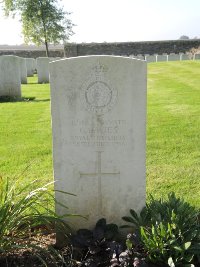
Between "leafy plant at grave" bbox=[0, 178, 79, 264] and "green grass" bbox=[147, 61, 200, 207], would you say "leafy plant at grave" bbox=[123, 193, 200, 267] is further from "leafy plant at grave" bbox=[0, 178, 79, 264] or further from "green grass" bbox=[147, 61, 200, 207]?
"green grass" bbox=[147, 61, 200, 207]

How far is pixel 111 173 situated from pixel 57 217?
0.57m

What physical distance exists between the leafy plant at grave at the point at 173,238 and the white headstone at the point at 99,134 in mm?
380

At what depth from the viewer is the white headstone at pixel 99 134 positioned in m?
2.95

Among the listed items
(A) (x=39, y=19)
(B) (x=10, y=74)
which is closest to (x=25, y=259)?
(B) (x=10, y=74)

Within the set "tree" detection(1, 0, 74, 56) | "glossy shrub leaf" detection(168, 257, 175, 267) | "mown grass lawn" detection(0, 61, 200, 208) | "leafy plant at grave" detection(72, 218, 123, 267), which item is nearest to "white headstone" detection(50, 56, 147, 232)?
"leafy plant at grave" detection(72, 218, 123, 267)

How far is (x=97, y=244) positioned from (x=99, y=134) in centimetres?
86

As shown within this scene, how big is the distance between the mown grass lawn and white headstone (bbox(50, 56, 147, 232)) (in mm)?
405

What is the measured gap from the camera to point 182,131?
6562 millimetres

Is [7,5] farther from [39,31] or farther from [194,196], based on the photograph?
[194,196]

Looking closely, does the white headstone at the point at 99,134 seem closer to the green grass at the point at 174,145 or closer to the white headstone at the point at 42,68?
the green grass at the point at 174,145

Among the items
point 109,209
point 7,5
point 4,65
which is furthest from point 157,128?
point 7,5

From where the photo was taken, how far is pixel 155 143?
5.89 meters

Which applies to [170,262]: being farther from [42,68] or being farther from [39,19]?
[39,19]

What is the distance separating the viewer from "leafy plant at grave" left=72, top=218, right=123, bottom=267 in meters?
2.79
